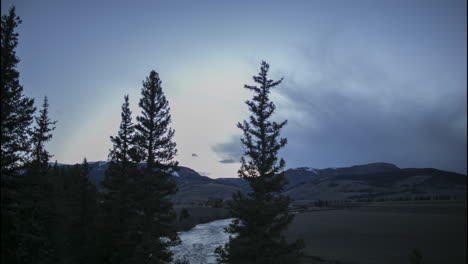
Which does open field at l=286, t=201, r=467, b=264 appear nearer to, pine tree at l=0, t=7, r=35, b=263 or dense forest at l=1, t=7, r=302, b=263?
dense forest at l=1, t=7, r=302, b=263

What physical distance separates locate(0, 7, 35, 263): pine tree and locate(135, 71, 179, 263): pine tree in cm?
711

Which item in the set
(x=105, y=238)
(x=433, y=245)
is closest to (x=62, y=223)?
(x=105, y=238)

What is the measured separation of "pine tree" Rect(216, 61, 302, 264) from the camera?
17.3 metres

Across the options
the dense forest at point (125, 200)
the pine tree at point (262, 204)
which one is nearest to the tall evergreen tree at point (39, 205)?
the dense forest at point (125, 200)

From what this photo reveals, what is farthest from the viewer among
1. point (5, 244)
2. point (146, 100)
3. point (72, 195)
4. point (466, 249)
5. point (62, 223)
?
point (466, 249)

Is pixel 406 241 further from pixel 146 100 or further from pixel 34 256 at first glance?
pixel 34 256

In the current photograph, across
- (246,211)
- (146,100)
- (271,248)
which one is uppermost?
(146,100)

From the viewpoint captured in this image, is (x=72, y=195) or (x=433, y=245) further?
(x=433, y=245)

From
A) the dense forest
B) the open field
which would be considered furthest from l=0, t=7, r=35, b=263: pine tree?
the open field

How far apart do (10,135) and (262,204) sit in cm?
1443

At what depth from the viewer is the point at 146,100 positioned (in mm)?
22297

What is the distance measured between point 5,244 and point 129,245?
25.9 feet

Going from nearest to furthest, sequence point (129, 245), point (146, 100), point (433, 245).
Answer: point (129, 245)
point (146, 100)
point (433, 245)

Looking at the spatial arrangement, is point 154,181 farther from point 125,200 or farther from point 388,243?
point 388,243
